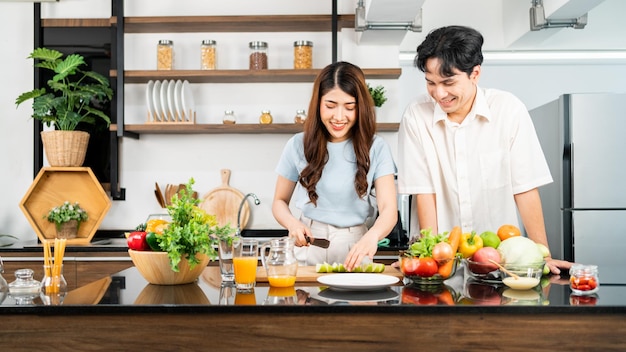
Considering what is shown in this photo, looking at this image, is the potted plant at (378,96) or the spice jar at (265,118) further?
the spice jar at (265,118)

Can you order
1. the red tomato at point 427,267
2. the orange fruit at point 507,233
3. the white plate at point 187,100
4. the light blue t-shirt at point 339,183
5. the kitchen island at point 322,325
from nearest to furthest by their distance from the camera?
1. the kitchen island at point 322,325
2. the red tomato at point 427,267
3. the orange fruit at point 507,233
4. the light blue t-shirt at point 339,183
5. the white plate at point 187,100

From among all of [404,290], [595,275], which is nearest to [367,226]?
[404,290]

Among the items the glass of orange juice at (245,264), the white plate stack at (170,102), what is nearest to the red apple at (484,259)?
the glass of orange juice at (245,264)

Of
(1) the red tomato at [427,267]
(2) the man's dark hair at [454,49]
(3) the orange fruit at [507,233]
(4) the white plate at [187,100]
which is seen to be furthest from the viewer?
(4) the white plate at [187,100]

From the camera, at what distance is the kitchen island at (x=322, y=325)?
1.46m

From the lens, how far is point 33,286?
166cm

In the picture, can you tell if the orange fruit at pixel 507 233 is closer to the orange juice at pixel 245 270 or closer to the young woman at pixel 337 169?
the young woman at pixel 337 169

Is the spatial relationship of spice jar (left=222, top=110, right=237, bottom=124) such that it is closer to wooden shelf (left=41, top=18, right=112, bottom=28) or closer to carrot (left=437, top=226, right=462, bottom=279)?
wooden shelf (left=41, top=18, right=112, bottom=28)

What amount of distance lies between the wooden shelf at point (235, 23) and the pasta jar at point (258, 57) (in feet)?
0.49

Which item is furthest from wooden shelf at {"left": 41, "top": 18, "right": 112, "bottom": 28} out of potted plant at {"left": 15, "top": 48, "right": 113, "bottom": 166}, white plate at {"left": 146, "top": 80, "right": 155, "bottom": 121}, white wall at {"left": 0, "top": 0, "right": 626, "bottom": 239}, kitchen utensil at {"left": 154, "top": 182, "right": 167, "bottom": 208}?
kitchen utensil at {"left": 154, "top": 182, "right": 167, "bottom": 208}

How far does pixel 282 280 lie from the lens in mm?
1774

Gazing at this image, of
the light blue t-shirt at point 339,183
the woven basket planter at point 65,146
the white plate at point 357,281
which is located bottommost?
the white plate at point 357,281

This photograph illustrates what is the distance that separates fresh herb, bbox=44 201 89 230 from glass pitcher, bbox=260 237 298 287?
8.67 ft

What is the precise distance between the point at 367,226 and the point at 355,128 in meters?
0.43
